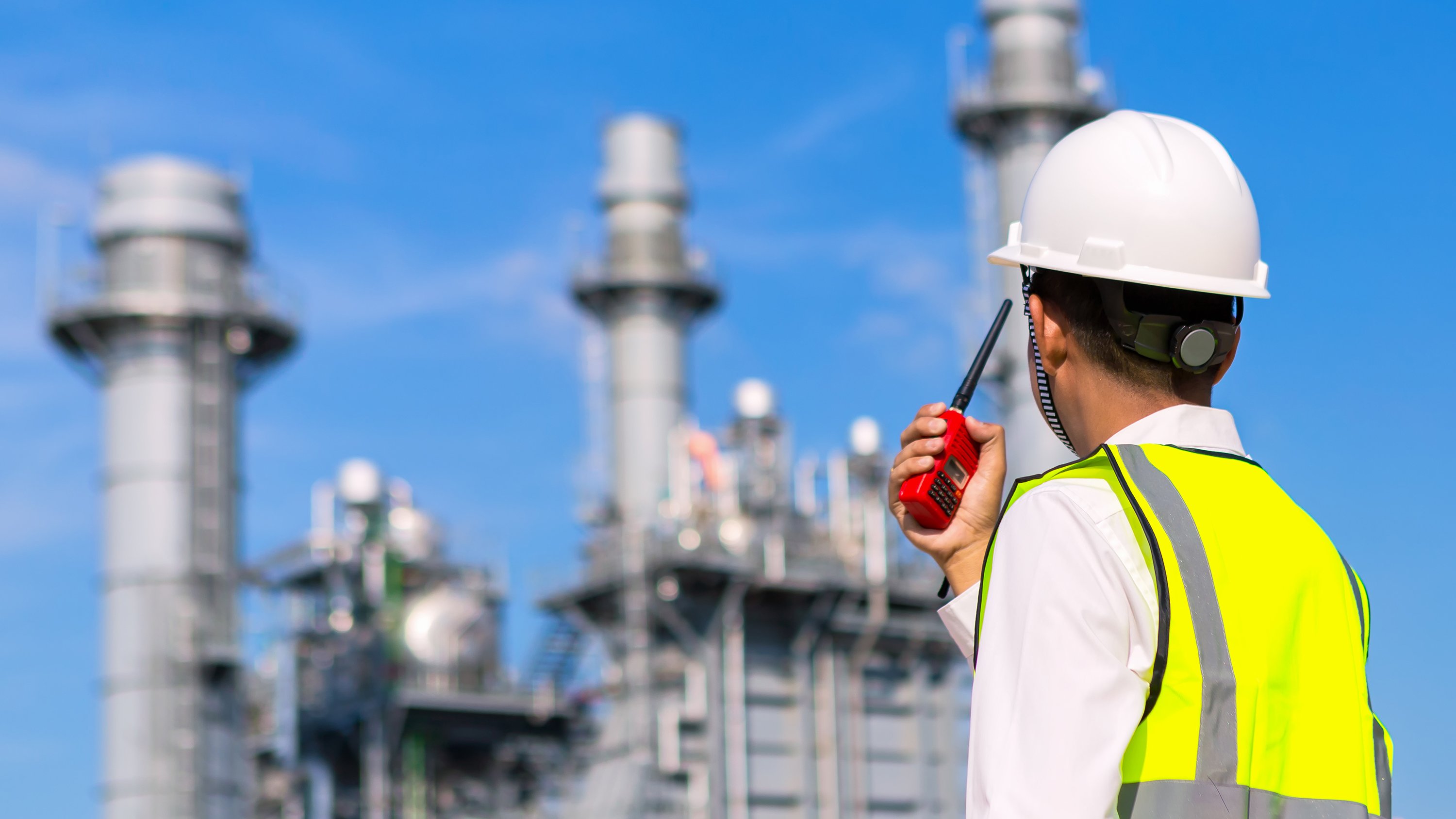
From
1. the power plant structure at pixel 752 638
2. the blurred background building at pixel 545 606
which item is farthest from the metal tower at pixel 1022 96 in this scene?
the power plant structure at pixel 752 638

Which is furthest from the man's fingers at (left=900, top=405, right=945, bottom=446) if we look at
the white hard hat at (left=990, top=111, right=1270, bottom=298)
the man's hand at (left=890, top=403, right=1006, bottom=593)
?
the white hard hat at (left=990, top=111, right=1270, bottom=298)

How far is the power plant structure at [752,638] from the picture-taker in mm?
34750

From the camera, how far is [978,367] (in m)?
3.34

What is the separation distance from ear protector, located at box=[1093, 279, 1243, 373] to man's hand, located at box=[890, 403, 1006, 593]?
0.35 m

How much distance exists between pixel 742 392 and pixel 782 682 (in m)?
5.76

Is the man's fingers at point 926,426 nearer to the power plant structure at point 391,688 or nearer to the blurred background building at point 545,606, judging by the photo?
the blurred background building at point 545,606

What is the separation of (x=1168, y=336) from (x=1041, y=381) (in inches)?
11.3

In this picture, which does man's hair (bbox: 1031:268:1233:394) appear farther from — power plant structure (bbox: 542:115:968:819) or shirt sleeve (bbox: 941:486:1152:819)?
power plant structure (bbox: 542:115:968:819)

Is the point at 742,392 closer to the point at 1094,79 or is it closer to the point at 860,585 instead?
the point at 860,585

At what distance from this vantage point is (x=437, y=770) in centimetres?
3856

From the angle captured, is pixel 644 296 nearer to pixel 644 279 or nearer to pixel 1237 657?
pixel 644 279

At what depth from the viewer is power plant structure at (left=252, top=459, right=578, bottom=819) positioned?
37.5 m

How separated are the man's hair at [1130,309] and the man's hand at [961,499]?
277 mm

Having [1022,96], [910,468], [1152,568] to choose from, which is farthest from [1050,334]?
[1022,96]
